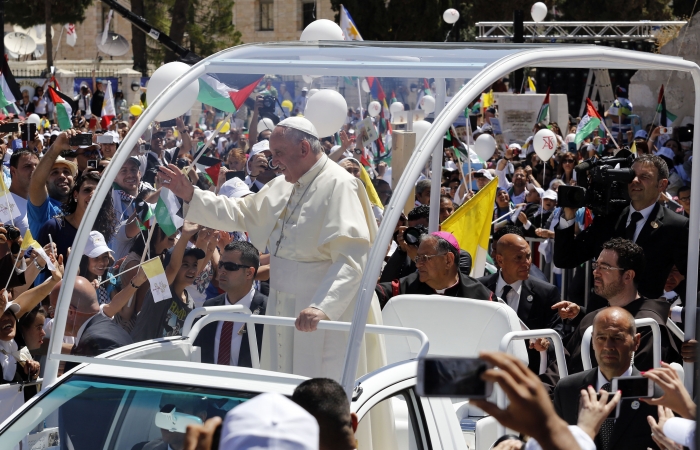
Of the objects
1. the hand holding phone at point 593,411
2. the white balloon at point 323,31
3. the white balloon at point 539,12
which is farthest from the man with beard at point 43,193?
the white balloon at point 539,12

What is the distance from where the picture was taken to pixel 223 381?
3768 millimetres

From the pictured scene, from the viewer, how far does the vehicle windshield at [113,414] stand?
3680 mm

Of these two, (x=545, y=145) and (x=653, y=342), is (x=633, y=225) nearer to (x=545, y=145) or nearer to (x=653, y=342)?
→ (x=653, y=342)

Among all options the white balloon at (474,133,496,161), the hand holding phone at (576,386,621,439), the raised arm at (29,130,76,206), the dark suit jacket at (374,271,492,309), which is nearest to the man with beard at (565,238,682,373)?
the dark suit jacket at (374,271,492,309)

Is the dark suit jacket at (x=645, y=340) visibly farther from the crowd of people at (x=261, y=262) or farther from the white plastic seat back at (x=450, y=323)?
the white plastic seat back at (x=450, y=323)

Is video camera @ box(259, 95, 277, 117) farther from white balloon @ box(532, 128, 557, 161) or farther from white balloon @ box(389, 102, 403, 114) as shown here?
white balloon @ box(532, 128, 557, 161)

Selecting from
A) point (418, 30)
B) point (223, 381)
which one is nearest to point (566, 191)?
point (223, 381)

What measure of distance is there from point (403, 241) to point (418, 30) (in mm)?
35786

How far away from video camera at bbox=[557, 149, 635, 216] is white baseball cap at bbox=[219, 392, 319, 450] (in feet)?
14.4

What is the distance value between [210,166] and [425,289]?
6.09ft

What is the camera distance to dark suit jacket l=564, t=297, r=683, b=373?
17.3 ft

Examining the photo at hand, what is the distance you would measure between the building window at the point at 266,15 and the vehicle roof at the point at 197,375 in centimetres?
6957

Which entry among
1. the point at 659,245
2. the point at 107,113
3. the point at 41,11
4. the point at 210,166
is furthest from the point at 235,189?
the point at 41,11

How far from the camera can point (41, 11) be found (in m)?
43.6
